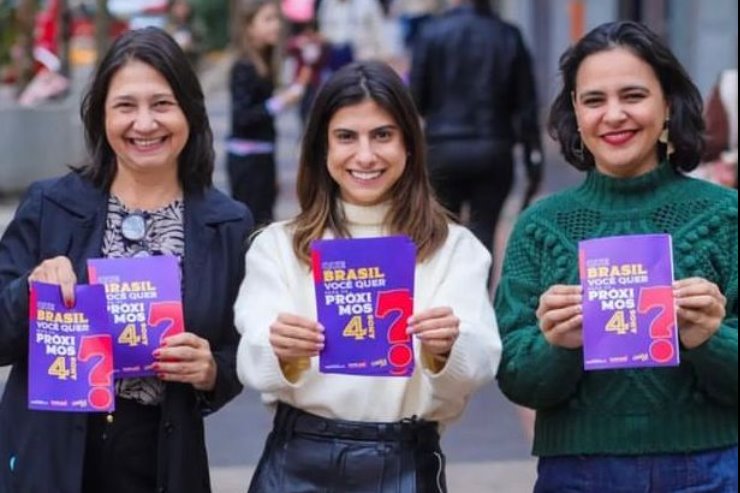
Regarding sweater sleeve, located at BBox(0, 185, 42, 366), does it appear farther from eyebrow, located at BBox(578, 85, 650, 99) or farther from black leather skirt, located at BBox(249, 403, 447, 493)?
eyebrow, located at BBox(578, 85, 650, 99)

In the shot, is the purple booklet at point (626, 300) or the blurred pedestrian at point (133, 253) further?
the blurred pedestrian at point (133, 253)

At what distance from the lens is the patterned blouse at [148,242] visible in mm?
3859

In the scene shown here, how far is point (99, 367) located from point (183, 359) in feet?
0.61

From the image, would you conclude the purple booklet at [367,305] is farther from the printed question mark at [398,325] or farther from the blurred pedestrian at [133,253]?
the blurred pedestrian at [133,253]

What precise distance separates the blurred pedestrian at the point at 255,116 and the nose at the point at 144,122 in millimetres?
6409

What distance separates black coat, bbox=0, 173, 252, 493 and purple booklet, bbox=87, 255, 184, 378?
13cm

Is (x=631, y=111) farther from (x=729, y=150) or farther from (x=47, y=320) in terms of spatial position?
(x=729, y=150)

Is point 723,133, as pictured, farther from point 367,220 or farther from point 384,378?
point 384,378

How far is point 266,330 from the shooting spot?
3594 mm

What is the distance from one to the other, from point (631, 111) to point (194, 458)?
130 cm

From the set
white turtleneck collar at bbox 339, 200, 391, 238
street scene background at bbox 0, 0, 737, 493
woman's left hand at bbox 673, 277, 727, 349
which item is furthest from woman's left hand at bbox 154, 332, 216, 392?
street scene background at bbox 0, 0, 737, 493

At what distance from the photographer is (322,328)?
11.5 feet

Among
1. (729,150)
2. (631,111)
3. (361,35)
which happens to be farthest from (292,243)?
(361,35)

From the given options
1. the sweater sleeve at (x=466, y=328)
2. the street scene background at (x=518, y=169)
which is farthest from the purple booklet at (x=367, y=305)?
the street scene background at (x=518, y=169)
